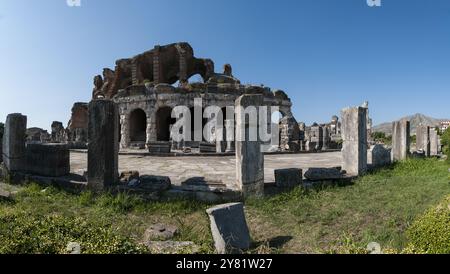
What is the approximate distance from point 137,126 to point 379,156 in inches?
810

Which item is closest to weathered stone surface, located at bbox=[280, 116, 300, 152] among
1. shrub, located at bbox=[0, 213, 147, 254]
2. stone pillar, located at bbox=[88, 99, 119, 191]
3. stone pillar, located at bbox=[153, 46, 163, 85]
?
stone pillar, located at bbox=[88, 99, 119, 191]

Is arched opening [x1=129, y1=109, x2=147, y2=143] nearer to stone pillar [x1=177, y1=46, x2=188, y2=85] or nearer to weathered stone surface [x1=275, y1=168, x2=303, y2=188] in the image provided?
stone pillar [x1=177, y1=46, x2=188, y2=85]

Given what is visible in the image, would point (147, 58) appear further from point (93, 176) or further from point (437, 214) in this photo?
point (437, 214)

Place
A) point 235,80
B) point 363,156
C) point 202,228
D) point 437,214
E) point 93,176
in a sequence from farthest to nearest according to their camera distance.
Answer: point 235,80 < point 363,156 < point 93,176 < point 202,228 < point 437,214

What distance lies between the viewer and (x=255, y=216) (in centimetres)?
522

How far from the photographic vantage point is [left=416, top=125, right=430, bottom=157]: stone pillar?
13.8 m

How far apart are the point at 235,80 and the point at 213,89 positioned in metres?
5.18

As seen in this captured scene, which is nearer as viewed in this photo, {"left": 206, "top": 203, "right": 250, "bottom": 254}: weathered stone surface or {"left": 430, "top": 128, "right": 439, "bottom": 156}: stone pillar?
{"left": 206, "top": 203, "right": 250, "bottom": 254}: weathered stone surface

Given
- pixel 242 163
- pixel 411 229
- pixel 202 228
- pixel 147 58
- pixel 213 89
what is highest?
pixel 147 58

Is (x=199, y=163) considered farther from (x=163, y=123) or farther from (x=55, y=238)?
(x=163, y=123)

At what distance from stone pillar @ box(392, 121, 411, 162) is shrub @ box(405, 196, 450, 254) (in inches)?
307

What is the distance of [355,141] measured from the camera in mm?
7480

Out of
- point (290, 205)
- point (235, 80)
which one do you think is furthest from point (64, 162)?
point (235, 80)

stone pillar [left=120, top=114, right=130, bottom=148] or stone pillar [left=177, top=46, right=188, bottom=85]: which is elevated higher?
stone pillar [left=177, top=46, right=188, bottom=85]
